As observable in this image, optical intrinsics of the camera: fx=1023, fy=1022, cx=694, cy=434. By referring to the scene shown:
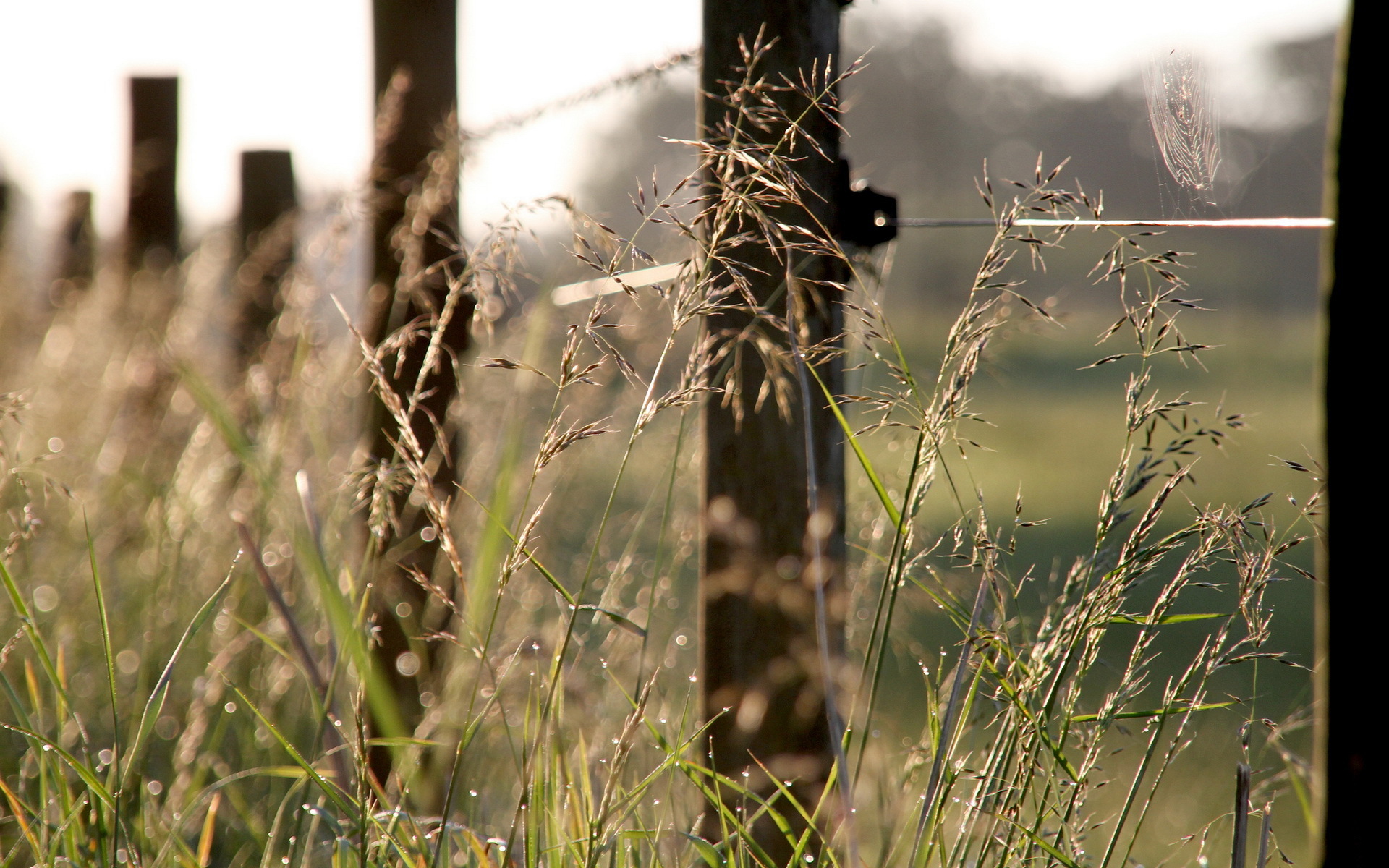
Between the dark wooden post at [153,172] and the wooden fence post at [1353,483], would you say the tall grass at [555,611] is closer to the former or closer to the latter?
the wooden fence post at [1353,483]

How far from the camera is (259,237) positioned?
4.20 m

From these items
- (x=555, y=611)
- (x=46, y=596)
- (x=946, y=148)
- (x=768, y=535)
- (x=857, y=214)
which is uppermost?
(x=946, y=148)

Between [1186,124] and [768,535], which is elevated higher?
[1186,124]

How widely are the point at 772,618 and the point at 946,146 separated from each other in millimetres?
30730

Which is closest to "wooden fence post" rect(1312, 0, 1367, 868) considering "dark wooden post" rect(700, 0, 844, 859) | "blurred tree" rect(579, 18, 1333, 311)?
"dark wooden post" rect(700, 0, 844, 859)

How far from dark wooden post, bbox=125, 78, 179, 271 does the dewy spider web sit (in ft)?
14.8

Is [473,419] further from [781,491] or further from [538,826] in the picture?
[538,826]

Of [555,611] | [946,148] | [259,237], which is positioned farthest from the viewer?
[946,148]

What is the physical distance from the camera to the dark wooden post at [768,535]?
1.51 m

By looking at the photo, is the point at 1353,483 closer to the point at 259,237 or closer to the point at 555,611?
the point at 555,611

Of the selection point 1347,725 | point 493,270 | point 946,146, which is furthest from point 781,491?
point 946,146

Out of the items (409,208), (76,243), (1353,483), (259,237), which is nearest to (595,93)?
(409,208)

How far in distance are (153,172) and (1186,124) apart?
15.4ft

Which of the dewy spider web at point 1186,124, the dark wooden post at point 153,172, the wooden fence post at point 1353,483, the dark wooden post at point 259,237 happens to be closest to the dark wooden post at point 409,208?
the dewy spider web at point 1186,124
